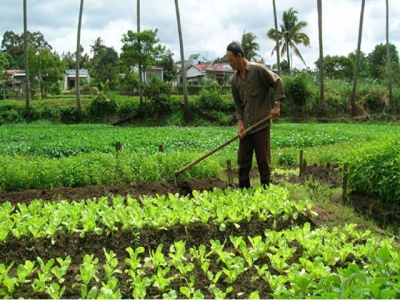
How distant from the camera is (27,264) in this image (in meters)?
3.02

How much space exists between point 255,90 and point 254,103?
0.18 m

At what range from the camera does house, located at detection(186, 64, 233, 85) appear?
175 ft

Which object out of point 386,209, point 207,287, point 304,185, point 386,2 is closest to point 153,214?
point 207,287

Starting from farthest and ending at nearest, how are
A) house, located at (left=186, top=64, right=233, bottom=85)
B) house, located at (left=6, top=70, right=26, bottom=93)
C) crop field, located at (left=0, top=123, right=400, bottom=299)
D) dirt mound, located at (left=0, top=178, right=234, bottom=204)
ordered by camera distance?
house, located at (left=186, top=64, right=233, bottom=85)
house, located at (left=6, top=70, right=26, bottom=93)
dirt mound, located at (left=0, top=178, right=234, bottom=204)
crop field, located at (left=0, top=123, right=400, bottom=299)

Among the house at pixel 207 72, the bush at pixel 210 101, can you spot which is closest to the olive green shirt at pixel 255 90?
the bush at pixel 210 101

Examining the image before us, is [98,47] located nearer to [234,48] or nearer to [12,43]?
[12,43]

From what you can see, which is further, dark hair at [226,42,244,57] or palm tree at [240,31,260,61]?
palm tree at [240,31,260,61]

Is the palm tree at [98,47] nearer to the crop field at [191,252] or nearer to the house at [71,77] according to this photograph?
the house at [71,77]

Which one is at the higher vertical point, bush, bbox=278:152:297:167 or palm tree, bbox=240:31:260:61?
palm tree, bbox=240:31:260:61

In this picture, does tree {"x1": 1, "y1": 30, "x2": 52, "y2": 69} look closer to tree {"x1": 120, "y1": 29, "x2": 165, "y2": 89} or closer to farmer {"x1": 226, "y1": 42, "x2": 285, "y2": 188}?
tree {"x1": 120, "y1": 29, "x2": 165, "y2": 89}

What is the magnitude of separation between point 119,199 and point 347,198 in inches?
133

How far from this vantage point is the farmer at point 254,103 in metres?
5.53

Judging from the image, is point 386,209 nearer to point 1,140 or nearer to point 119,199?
point 119,199

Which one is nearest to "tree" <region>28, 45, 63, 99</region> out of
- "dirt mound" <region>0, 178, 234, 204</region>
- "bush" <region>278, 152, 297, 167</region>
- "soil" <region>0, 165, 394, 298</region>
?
"bush" <region>278, 152, 297, 167</region>
